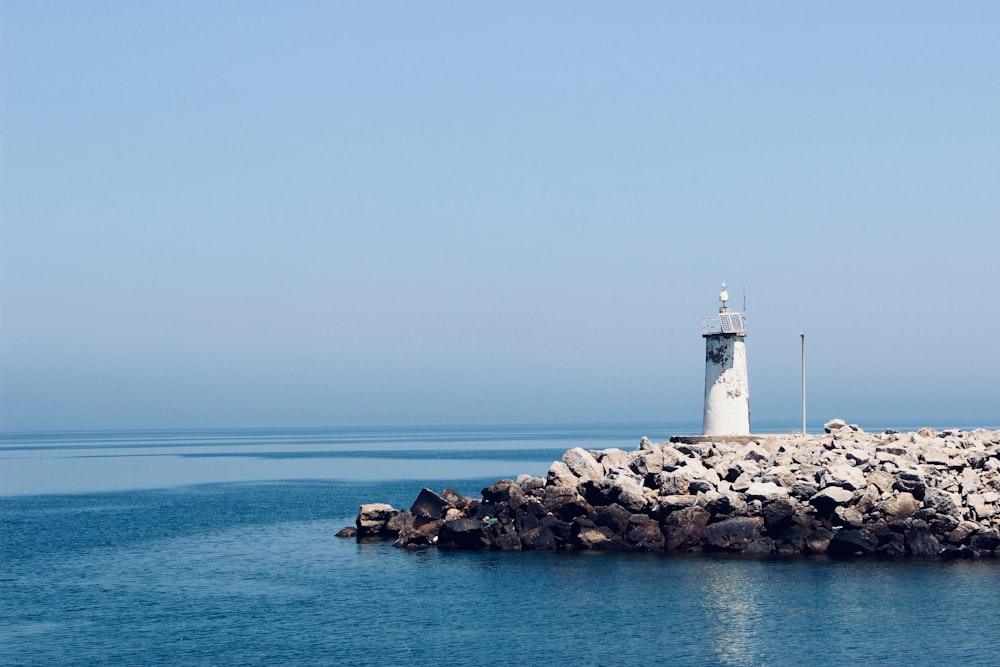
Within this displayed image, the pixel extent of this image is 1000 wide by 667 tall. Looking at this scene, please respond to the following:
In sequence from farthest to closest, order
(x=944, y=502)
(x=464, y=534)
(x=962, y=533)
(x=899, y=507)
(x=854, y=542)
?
(x=464, y=534) < (x=899, y=507) < (x=944, y=502) < (x=854, y=542) < (x=962, y=533)

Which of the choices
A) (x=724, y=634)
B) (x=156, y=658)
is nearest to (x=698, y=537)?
(x=724, y=634)

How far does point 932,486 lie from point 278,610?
2073 centimetres

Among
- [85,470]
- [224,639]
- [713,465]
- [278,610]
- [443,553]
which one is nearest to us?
[224,639]

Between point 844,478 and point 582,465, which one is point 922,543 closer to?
point 844,478

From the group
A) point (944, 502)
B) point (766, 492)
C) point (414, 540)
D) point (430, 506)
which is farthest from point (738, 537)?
point (430, 506)

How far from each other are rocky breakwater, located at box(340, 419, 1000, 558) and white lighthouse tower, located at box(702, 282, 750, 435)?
303 centimetres

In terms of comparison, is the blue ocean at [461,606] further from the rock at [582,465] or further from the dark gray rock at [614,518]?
the rock at [582,465]

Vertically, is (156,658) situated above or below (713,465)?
below

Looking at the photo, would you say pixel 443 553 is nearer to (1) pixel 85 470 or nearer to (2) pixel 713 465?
(2) pixel 713 465

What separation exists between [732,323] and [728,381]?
241cm

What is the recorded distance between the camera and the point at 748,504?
1475 inches

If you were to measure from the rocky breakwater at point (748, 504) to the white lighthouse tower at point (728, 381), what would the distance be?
3033 millimetres

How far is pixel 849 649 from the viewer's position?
83.1 ft

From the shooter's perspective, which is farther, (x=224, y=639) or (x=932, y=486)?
(x=932, y=486)
